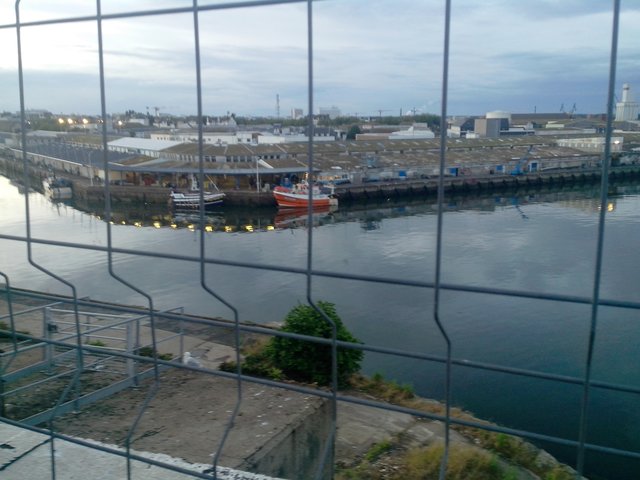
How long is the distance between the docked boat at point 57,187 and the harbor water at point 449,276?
85 mm

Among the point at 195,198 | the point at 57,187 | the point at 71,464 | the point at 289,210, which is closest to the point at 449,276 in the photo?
the point at 289,210

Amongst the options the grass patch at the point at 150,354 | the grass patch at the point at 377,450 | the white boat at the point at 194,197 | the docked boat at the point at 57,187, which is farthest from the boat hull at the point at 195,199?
the grass patch at the point at 150,354

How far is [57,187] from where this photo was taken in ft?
10.5

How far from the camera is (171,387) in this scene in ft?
13.2

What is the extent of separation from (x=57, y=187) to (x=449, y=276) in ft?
9.75

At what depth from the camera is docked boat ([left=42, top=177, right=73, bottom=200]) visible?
9.80ft

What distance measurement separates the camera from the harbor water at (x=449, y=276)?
233cm

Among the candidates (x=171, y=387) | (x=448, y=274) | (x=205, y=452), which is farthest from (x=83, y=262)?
(x=205, y=452)

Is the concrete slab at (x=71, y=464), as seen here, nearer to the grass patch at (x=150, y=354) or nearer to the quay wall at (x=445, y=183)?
the quay wall at (x=445, y=183)

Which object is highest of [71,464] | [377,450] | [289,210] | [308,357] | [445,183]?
[445,183]

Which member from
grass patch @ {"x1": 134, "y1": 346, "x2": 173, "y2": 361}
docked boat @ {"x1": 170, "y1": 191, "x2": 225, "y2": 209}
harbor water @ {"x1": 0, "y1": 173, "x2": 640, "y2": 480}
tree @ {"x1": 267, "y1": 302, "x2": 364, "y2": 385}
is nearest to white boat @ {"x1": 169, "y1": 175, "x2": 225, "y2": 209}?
docked boat @ {"x1": 170, "y1": 191, "x2": 225, "y2": 209}

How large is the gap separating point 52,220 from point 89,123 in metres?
1.86

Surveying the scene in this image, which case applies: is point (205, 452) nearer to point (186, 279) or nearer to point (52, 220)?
point (52, 220)

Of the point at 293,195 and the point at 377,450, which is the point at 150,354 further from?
the point at 293,195
